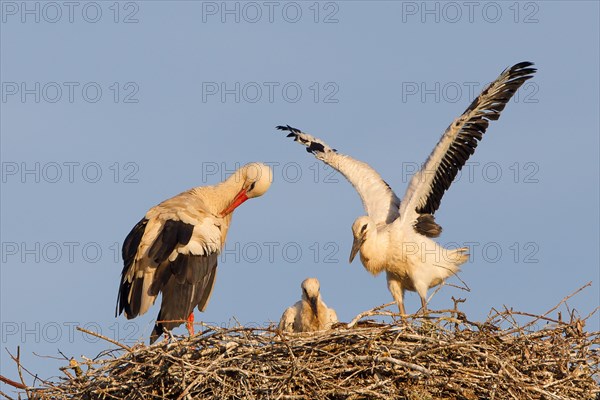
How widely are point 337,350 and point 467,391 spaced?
35.2 inches

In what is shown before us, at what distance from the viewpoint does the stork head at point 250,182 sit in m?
11.1

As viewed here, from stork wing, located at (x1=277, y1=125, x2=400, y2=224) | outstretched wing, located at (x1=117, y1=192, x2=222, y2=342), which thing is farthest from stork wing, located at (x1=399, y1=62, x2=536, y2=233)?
outstretched wing, located at (x1=117, y1=192, x2=222, y2=342)

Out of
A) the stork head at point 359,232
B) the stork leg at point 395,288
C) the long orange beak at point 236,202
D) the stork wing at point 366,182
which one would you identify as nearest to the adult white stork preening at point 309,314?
the stork head at point 359,232

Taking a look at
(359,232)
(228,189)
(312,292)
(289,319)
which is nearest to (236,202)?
(228,189)

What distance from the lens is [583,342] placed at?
845 centimetres

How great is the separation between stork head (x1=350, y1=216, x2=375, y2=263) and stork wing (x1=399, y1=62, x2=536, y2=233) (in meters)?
0.38

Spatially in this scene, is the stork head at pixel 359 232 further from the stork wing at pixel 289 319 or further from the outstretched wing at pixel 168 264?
the outstretched wing at pixel 168 264

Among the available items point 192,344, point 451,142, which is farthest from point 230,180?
point 192,344

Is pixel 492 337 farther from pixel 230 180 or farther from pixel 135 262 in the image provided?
pixel 230 180

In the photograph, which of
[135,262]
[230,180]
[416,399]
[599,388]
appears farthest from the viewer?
[230,180]

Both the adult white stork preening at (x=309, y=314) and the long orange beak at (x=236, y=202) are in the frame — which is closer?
the adult white stork preening at (x=309, y=314)

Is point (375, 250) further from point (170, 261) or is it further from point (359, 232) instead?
point (170, 261)

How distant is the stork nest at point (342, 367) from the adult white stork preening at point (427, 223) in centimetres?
195

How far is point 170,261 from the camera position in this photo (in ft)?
31.6
